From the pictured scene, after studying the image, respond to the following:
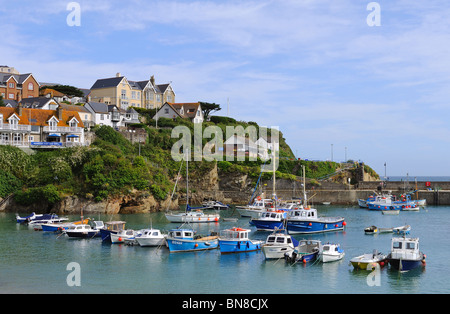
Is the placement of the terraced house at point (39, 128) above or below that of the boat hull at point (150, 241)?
above

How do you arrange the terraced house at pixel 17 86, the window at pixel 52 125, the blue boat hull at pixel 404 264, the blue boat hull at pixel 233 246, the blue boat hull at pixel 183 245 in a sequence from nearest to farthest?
the blue boat hull at pixel 404 264
the blue boat hull at pixel 233 246
the blue boat hull at pixel 183 245
the window at pixel 52 125
the terraced house at pixel 17 86

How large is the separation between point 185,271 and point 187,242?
6.58 meters

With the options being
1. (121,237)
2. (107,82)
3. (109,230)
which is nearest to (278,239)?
(121,237)

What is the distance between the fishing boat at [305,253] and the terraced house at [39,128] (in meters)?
51.6

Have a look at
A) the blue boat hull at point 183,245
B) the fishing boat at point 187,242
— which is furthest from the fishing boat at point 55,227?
the blue boat hull at point 183,245

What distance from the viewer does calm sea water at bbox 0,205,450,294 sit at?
1188 inches

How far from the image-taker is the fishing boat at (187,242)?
41000 mm

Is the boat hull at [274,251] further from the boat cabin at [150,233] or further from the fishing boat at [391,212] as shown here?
the fishing boat at [391,212]

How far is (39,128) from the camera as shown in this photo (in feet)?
260

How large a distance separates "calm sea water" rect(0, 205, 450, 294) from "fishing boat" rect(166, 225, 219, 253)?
0.84 metres

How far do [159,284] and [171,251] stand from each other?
9.88m

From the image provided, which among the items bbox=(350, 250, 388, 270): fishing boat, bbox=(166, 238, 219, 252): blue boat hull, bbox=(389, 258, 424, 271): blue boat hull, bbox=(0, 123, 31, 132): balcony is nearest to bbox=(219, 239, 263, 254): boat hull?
bbox=(166, 238, 219, 252): blue boat hull

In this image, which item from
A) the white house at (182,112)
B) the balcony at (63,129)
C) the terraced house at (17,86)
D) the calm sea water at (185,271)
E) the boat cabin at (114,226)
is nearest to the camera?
the calm sea water at (185,271)
